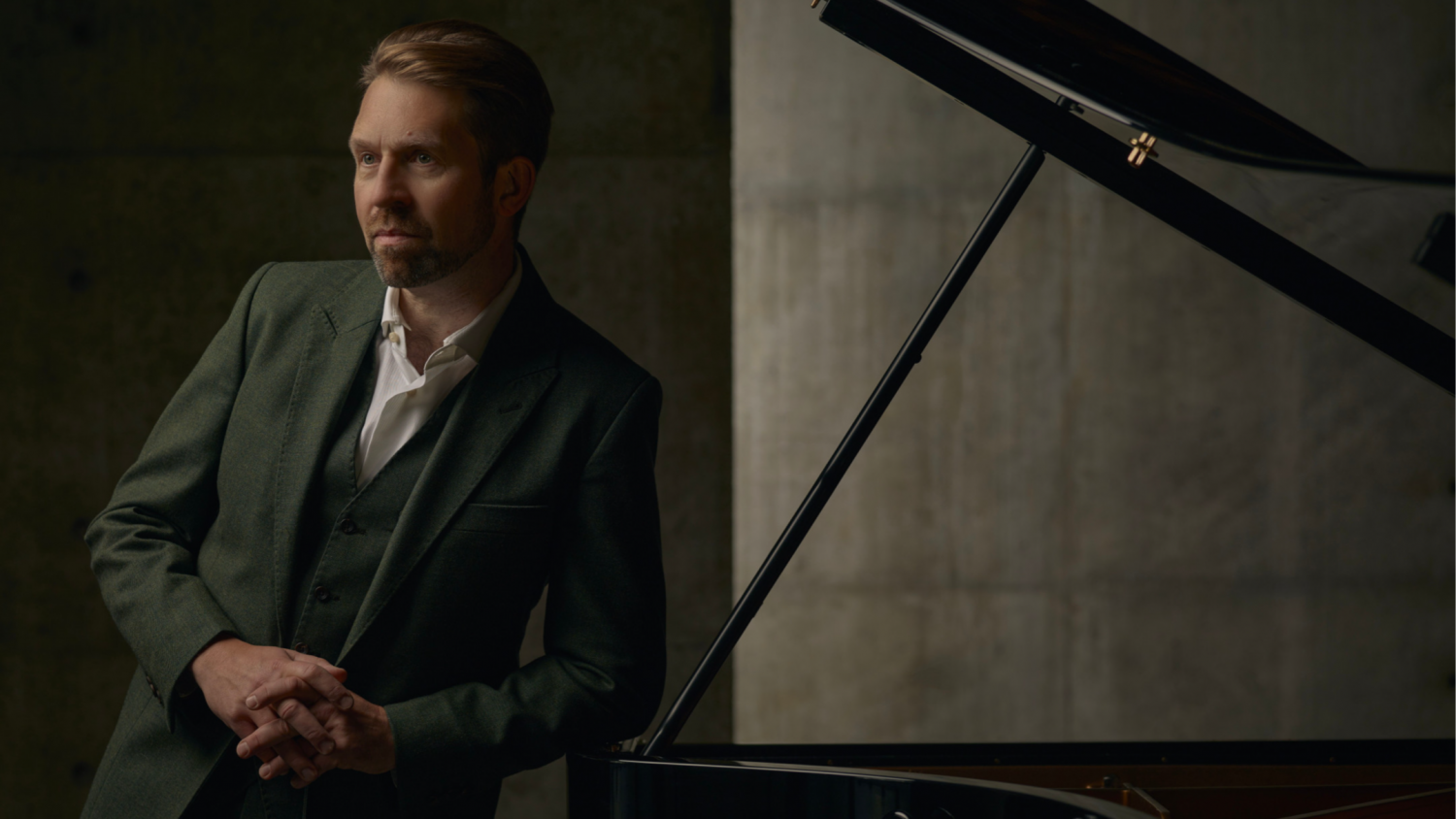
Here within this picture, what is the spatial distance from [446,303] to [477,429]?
0.18 m

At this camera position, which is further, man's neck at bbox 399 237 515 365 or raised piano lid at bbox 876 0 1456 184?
man's neck at bbox 399 237 515 365

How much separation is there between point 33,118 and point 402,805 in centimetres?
228

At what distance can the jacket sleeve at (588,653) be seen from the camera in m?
1.27

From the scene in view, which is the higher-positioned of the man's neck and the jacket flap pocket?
the man's neck

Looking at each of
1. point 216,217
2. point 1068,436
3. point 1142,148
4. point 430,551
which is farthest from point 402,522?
point 1068,436

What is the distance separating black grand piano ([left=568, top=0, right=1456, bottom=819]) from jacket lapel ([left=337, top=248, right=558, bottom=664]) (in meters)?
0.36

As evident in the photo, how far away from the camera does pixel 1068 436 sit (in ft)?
8.70

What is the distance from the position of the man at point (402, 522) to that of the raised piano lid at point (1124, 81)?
1.94 feet

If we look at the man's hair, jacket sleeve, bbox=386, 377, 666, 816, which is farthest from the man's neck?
jacket sleeve, bbox=386, 377, 666, 816

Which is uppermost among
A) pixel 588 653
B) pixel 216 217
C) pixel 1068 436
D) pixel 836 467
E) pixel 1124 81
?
pixel 216 217

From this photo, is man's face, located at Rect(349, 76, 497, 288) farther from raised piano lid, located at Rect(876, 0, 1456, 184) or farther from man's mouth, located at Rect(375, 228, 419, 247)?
raised piano lid, located at Rect(876, 0, 1456, 184)

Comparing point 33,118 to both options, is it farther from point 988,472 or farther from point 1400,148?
point 1400,148

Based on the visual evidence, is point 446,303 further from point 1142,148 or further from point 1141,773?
point 1141,773

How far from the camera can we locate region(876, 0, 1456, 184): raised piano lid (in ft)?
3.48
